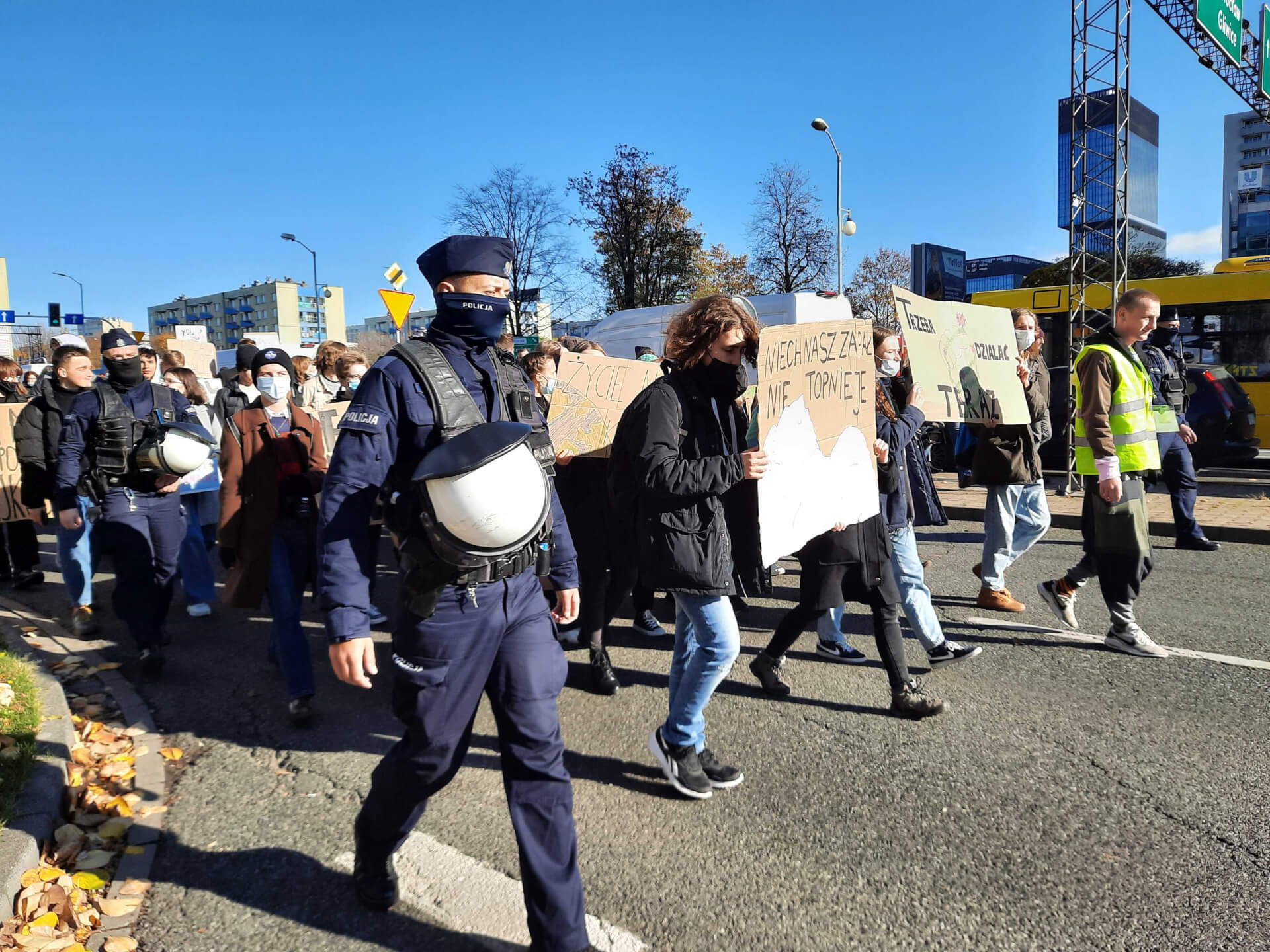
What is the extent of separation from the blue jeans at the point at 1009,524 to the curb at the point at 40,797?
5.25 m

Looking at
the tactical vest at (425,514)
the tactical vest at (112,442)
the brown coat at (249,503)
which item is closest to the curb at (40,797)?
the brown coat at (249,503)

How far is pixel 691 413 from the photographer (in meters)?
3.22

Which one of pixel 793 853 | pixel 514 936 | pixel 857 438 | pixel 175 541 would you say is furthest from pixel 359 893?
pixel 175 541

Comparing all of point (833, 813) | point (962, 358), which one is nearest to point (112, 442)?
point (833, 813)

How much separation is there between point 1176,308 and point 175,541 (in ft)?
51.1

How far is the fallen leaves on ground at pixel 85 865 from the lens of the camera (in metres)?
2.55

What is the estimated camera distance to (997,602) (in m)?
5.95

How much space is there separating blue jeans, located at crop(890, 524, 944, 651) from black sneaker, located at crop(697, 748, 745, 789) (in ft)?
4.66

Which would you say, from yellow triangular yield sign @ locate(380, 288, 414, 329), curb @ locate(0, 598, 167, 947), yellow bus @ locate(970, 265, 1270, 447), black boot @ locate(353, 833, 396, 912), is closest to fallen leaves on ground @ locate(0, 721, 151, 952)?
curb @ locate(0, 598, 167, 947)

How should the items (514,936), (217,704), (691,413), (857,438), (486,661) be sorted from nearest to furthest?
(486,661) → (514,936) → (691,413) → (857,438) → (217,704)

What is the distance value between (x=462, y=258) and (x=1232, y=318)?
51.9 feet

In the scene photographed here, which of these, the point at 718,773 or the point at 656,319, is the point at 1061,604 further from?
the point at 656,319

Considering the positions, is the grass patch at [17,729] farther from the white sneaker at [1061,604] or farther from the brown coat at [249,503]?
the white sneaker at [1061,604]

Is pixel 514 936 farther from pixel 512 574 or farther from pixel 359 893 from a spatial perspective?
pixel 512 574
